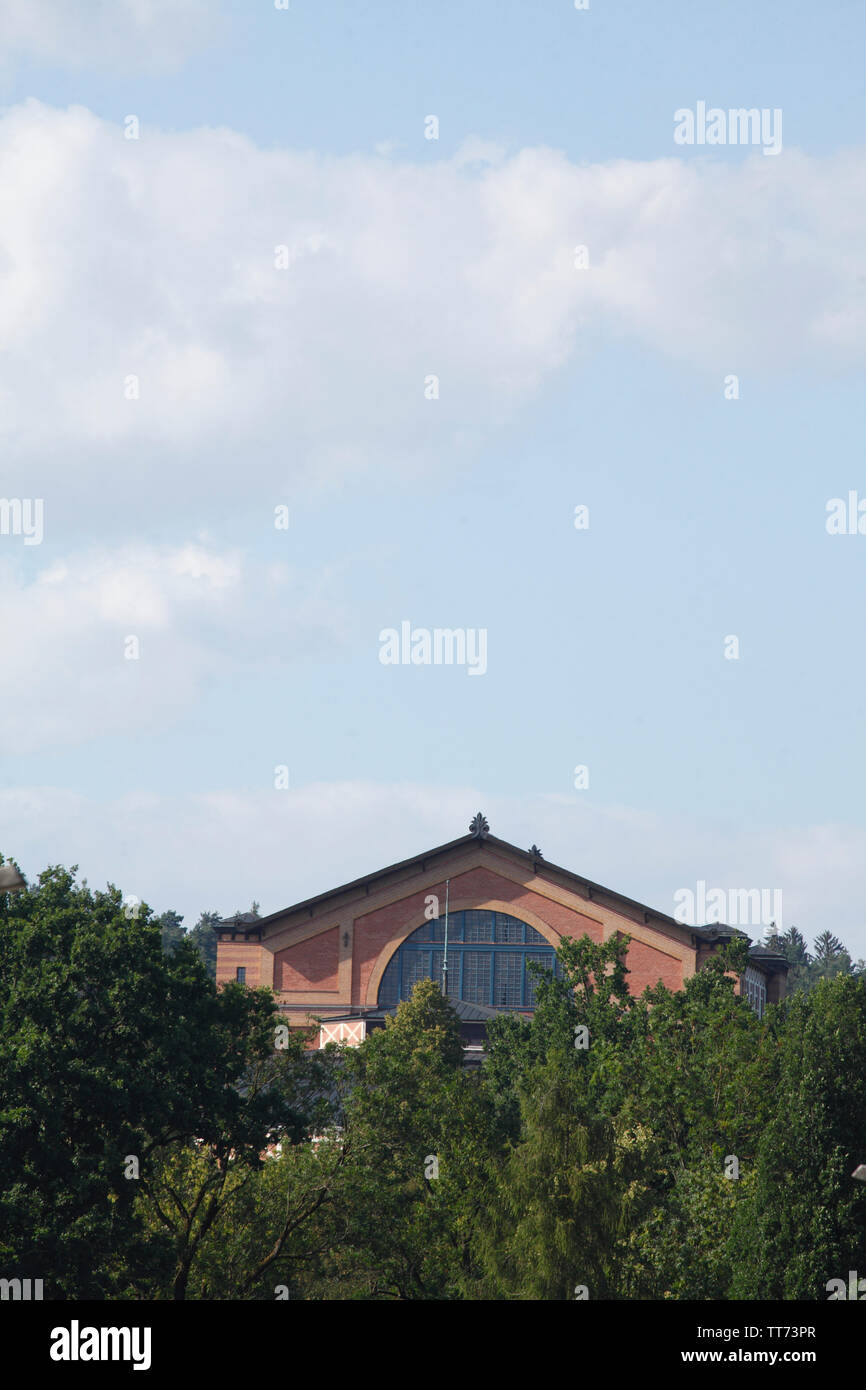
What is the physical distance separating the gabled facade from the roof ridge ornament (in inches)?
2.0

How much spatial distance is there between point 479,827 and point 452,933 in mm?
5377

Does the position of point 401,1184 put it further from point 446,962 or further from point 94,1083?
point 446,962

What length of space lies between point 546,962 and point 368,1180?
111 feet

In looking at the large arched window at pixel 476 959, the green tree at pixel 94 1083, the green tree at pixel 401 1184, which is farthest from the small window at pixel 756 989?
the green tree at pixel 94 1083

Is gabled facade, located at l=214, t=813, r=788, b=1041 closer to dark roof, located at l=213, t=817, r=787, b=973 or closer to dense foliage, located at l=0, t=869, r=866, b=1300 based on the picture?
dark roof, located at l=213, t=817, r=787, b=973

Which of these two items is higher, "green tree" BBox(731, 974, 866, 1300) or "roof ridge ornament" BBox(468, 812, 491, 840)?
"roof ridge ornament" BBox(468, 812, 491, 840)

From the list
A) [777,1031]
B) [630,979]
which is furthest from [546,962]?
[777,1031]

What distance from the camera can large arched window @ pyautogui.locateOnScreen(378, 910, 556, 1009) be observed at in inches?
2867

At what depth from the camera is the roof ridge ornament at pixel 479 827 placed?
7400cm

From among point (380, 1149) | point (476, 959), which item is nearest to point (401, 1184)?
point (380, 1149)

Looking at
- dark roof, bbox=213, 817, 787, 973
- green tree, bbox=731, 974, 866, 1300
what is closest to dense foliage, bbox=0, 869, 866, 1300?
green tree, bbox=731, 974, 866, 1300

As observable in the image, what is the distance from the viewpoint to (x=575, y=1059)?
5100 cm

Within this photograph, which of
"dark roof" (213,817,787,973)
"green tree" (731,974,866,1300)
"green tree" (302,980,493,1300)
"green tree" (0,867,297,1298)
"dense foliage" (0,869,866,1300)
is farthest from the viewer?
"dark roof" (213,817,787,973)

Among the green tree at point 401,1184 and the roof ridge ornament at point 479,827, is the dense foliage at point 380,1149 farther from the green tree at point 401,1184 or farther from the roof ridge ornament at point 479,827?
the roof ridge ornament at point 479,827
